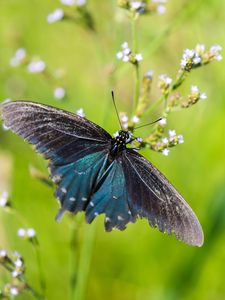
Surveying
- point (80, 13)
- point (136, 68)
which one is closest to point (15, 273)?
point (136, 68)

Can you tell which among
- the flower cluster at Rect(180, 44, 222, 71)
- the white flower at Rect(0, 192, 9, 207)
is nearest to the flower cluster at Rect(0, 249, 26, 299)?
the white flower at Rect(0, 192, 9, 207)

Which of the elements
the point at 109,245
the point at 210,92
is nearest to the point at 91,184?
the point at 109,245

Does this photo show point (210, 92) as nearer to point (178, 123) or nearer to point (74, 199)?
point (178, 123)

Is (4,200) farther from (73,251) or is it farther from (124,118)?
(124,118)

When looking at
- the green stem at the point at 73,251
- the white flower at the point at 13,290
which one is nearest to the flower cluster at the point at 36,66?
the green stem at the point at 73,251

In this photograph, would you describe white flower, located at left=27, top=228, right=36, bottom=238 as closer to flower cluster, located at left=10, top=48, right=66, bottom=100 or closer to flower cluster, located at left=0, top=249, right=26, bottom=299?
flower cluster, located at left=0, top=249, right=26, bottom=299
